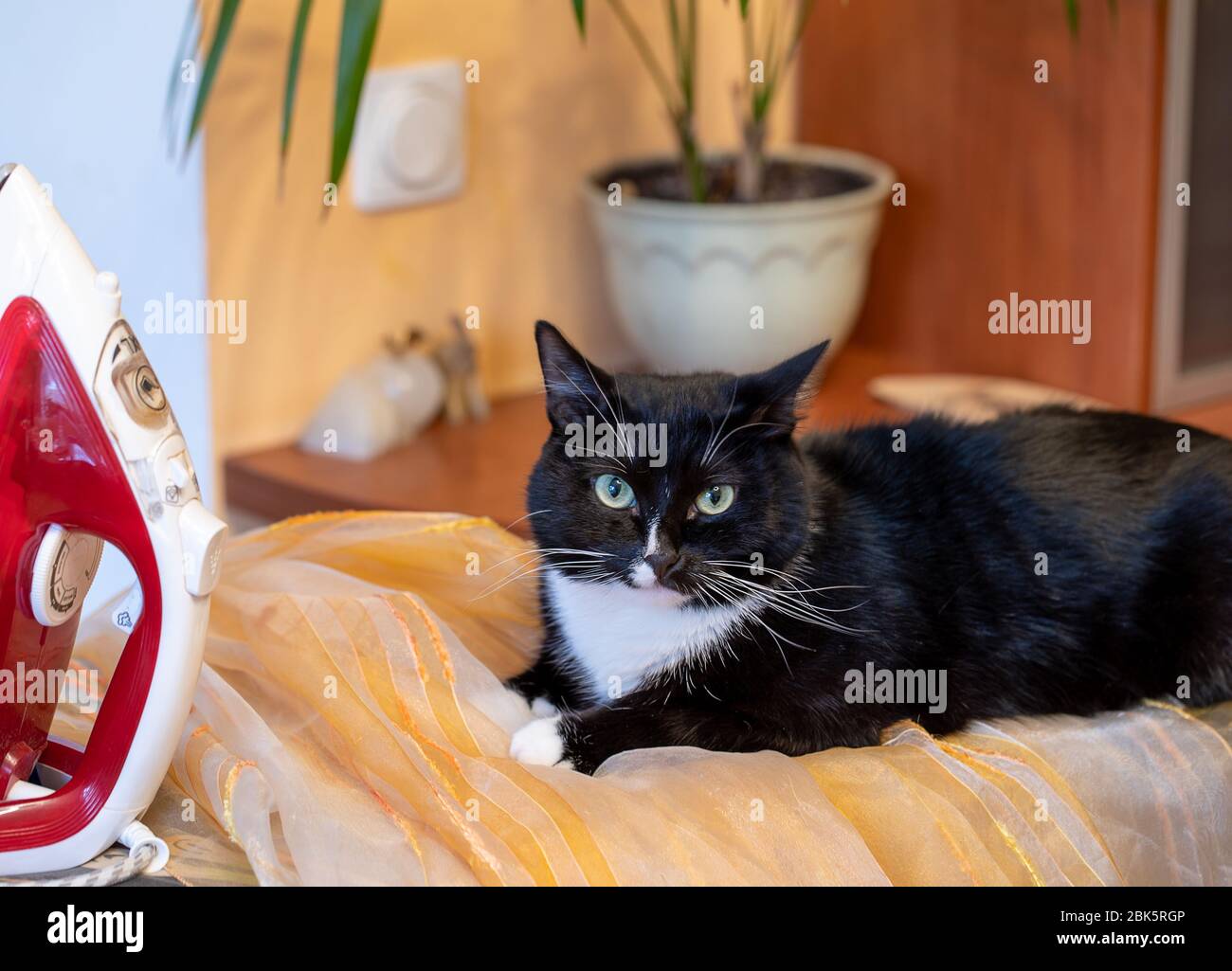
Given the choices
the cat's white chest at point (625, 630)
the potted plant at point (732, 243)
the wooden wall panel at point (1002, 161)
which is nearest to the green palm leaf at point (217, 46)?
the potted plant at point (732, 243)

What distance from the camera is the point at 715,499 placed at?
94cm

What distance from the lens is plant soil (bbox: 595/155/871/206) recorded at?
6.11 feet

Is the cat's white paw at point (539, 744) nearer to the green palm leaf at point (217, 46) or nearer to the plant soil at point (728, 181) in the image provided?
the green palm leaf at point (217, 46)

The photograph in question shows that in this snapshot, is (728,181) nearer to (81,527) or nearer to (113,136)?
(113,136)

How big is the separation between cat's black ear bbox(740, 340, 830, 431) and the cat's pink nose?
0.34 feet

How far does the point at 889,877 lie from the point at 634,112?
1.37m

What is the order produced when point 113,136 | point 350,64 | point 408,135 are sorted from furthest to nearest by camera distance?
1. point 408,135
2. point 113,136
3. point 350,64

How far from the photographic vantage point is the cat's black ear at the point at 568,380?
0.94 metres

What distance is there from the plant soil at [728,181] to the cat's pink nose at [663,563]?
3.25ft

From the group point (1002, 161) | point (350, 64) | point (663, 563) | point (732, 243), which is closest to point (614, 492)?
point (663, 563)

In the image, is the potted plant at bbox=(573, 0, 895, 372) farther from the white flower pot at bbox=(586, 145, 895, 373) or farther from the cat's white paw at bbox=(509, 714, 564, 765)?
the cat's white paw at bbox=(509, 714, 564, 765)

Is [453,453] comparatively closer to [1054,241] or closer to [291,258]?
[291,258]

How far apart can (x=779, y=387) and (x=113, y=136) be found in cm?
90
